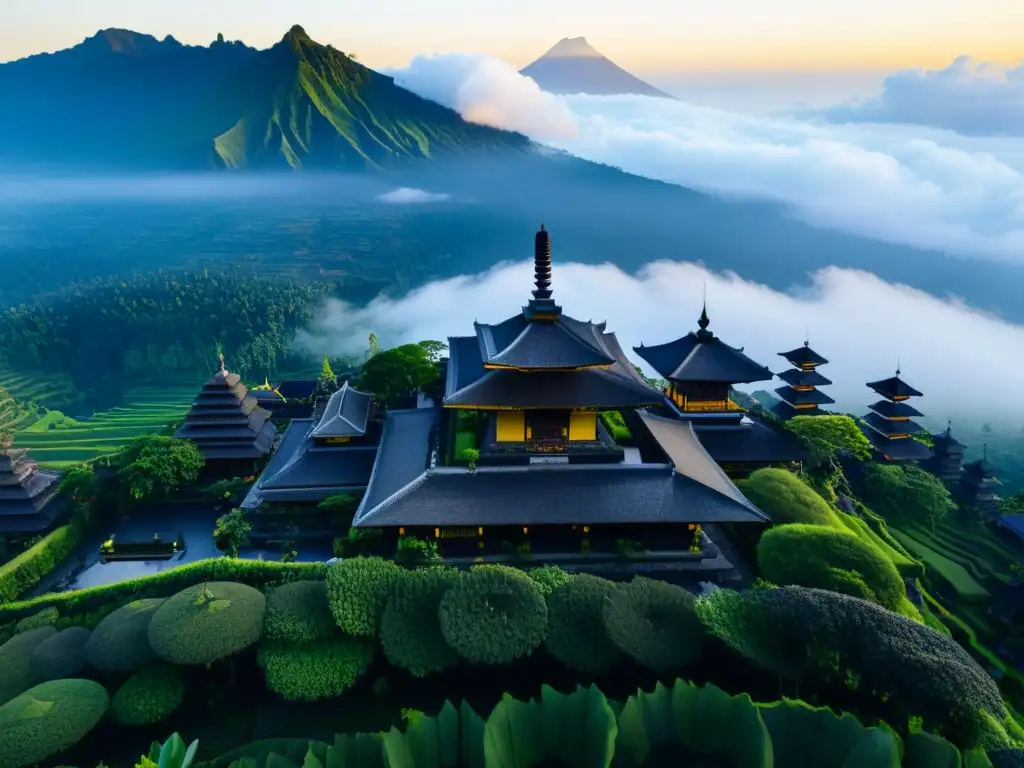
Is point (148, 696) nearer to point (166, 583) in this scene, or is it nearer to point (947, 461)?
point (166, 583)

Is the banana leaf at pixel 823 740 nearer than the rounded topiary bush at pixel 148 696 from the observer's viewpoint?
Yes

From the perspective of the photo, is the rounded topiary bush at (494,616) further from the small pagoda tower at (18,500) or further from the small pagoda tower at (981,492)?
the small pagoda tower at (981,492)

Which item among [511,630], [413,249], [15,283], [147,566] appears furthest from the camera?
[413,249]

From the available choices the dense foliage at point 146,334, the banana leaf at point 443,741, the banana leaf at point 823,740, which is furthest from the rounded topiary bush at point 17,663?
the dense foliage at point 146,334

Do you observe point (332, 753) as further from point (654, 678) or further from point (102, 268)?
point (102, 268)

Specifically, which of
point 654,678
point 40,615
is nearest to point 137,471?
point 40,615

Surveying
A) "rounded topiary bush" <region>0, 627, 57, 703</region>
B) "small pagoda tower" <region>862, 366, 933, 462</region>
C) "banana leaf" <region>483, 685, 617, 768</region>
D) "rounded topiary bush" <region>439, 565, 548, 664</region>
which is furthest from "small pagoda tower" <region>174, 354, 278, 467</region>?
"small pagoda tower" <region>862, 366, 933, 462</region>
